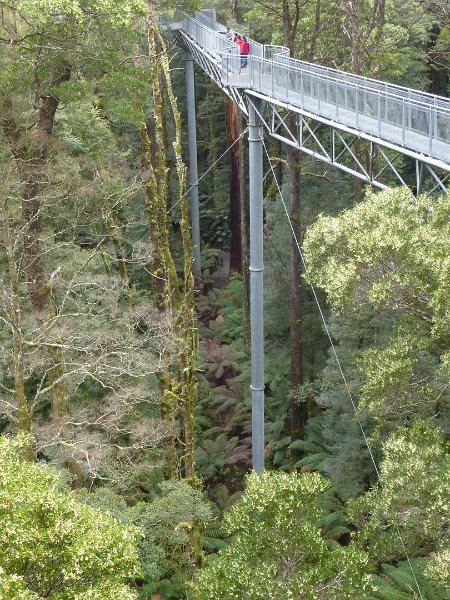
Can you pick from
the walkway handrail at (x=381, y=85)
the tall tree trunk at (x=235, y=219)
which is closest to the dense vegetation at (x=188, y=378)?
the walkway handrail at (x=381, y=85)

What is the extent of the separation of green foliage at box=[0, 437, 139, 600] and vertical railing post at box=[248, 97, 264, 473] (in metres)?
10.0

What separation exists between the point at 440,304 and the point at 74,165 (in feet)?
34.4

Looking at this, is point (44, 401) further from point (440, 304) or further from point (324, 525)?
point (440, 304)

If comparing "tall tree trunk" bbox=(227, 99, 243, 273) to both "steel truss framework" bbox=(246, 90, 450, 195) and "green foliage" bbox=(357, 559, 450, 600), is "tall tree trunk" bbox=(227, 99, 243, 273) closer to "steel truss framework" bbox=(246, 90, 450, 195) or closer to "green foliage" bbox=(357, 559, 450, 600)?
"steel truss framework" bbox=(246, 90, 450, 195)

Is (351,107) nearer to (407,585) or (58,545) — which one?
(407,585)

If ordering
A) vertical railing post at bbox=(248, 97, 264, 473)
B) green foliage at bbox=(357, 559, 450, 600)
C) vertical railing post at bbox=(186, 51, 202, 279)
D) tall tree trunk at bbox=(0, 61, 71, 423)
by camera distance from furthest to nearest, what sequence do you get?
vertical railing post at bbox=(186, 51, 202, 279) < vertical railing post at bbox=(248, 97, 264, 473) < tall tree trunk at bbox=(0, 61, 71, 423) < green foliage at bbox=(357, 559, 450, 600)

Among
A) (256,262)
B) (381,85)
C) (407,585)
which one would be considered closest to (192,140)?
(256,262)

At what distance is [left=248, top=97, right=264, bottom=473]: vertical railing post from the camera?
1581 centimetres

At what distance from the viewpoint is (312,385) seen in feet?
64.2

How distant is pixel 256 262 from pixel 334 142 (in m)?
3.58

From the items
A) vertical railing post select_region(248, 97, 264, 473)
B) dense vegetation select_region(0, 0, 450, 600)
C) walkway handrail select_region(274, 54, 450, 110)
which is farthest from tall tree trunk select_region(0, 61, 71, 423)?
walkway handrail select_region(274, 54, 450, 110)

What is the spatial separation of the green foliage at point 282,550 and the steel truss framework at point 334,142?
14.0ft

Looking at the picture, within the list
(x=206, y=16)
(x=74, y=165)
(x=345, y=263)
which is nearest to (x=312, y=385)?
(x=74, y=165)

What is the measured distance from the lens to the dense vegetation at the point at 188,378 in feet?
26.2
